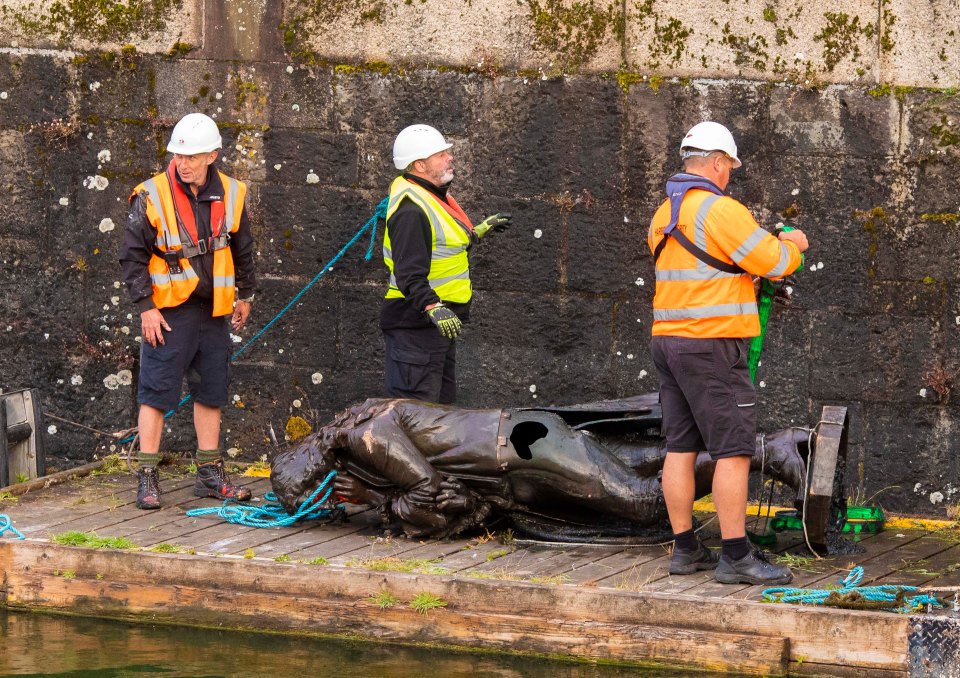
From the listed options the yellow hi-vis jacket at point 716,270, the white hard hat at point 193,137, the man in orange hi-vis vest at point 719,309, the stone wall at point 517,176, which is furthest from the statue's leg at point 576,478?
the white hard hat at point 193,137

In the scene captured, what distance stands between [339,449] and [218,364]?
96 cm

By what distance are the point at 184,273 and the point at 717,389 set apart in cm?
261

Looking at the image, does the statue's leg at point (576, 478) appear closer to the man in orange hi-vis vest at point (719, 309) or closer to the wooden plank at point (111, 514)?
the man in orange hi-vis vest at point (719, 309)

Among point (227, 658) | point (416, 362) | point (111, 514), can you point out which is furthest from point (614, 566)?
point (111, 514)

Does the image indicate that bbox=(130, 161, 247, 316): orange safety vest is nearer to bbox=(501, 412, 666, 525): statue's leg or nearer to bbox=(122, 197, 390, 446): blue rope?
bbox=(122, 197, 390, 446): blue rope

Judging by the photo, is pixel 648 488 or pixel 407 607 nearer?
pixel 407 607

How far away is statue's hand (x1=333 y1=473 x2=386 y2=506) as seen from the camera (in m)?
6.65

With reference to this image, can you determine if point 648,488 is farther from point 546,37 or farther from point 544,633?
point 546,37

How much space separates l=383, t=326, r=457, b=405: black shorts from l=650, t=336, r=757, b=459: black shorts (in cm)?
143

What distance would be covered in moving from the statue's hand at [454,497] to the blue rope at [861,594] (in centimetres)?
140

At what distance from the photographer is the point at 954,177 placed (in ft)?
23.7

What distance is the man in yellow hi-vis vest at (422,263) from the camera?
6828 mm

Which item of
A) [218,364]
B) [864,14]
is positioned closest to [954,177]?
[864,14]

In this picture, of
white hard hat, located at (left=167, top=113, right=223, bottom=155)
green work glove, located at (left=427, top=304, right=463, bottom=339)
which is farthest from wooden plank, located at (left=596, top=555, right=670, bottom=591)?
white hard hat, located at (left=167, top=113, right=223, bottom=155)
